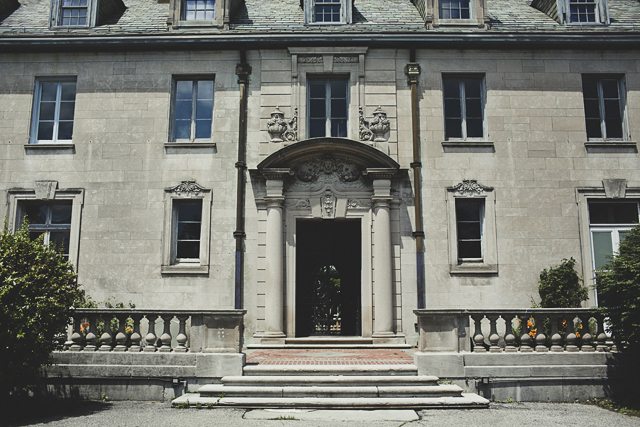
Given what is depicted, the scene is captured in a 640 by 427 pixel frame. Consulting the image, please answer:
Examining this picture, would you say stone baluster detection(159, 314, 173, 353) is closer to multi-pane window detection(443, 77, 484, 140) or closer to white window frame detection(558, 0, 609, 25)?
multi-pane window detection(443, 77, 484, 140)

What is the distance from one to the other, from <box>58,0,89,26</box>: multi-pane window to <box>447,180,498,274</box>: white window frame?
10902 mm

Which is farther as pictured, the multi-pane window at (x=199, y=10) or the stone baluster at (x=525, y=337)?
the multi-pane window at (x=199, y=10)

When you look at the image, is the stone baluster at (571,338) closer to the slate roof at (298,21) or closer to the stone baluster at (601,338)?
the stone baluster at (601,338)

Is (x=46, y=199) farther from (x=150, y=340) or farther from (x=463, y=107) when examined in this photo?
(x=463, y=107)

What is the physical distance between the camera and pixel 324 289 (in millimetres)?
13484

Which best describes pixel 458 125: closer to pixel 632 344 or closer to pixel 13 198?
pixel 632 344

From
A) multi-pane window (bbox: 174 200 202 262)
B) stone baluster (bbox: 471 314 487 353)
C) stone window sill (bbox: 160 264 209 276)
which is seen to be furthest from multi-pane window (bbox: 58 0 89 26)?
stone baluster (bbox: 471 314 487 353)

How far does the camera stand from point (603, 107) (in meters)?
13.3

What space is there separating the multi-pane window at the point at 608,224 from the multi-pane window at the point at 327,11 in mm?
8233

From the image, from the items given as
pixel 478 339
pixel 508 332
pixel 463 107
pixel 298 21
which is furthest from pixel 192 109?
pixel 508 332

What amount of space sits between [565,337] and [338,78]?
8.18 meters

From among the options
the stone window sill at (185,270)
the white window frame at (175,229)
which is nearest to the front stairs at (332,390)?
the stone window sill at (185,270)

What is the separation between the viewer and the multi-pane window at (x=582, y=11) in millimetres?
13961

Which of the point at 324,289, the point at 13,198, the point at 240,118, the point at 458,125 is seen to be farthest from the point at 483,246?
the point at 13,198
